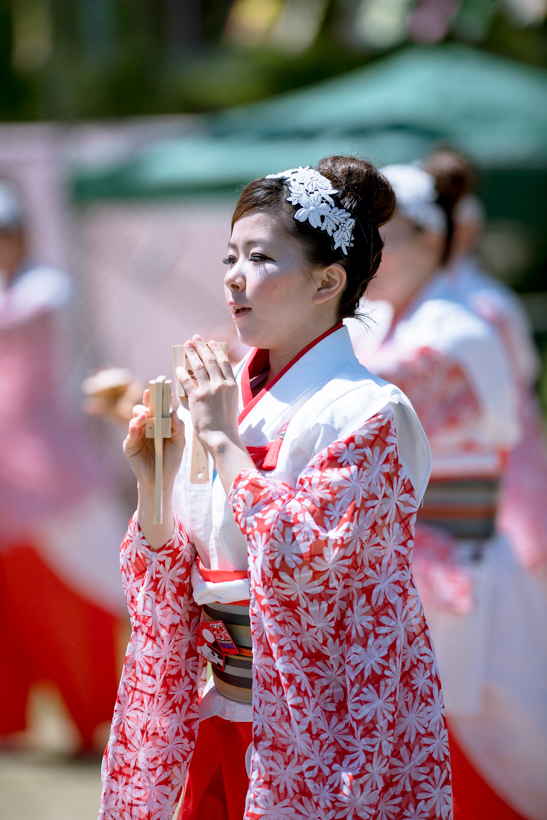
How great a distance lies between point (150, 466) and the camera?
1602mm

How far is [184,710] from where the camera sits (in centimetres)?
163

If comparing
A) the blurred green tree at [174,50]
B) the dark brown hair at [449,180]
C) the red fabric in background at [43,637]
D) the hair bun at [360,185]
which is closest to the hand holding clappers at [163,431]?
the hair bun at [360,185]

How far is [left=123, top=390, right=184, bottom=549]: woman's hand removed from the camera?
1578 mm

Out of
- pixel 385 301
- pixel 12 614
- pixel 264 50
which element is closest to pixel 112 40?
pixel 264 50

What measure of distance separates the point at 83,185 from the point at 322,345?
397 centimetres

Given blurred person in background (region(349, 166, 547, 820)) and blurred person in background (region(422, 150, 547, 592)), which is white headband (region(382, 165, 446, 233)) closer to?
blurred person in background (region(349, 166, 547, 820))

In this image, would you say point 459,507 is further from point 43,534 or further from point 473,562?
point 43,534

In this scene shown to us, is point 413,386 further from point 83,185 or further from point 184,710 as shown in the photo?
point 83,185

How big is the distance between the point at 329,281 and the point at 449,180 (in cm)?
160

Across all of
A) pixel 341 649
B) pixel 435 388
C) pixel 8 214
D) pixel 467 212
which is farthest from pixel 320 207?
pixel 8 214

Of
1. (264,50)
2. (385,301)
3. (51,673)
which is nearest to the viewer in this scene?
(385,301)

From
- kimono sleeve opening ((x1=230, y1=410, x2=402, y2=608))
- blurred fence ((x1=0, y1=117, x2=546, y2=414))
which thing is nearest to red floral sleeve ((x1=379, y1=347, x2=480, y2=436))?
kimono sleeve opening ((x1=230, y1=410, x2=402, y2=608))

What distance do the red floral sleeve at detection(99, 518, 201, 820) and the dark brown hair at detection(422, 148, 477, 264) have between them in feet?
5.40

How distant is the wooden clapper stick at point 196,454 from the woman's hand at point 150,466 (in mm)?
28
